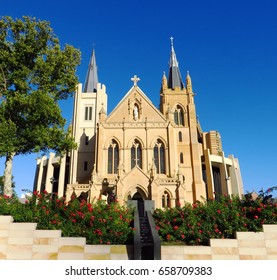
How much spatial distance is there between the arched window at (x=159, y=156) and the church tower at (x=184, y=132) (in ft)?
3.75

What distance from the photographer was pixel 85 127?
43.6 m

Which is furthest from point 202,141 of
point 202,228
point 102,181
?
point 202,228

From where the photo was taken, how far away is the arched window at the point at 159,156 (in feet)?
108

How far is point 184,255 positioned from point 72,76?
555 inches

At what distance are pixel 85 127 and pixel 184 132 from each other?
51.1ft

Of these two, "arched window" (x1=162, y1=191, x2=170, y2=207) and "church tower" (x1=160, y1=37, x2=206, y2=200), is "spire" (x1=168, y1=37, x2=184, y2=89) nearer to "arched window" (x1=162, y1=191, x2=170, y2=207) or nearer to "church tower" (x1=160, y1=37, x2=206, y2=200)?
"church tower" (x1=160, y1=37, x2=206, y2=200)

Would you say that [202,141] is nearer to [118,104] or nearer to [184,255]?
[118,104]

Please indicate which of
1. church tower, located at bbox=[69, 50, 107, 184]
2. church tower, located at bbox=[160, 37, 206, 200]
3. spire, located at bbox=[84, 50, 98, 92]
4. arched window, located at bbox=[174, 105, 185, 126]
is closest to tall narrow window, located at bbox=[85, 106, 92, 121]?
church tower, located at bbox=[69, 50, 107, 184]

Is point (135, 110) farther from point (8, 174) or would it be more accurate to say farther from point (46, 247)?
point (46, 247)

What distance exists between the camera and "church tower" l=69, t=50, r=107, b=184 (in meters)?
39.9

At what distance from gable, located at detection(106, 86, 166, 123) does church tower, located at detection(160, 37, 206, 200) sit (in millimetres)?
1879

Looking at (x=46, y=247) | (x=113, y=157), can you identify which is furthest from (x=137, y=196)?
(x=46, y=247)

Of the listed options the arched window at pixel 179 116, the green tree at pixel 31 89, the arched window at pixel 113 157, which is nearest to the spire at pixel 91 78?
the arched window at pixel 179 116

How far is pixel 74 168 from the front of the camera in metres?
39.8
